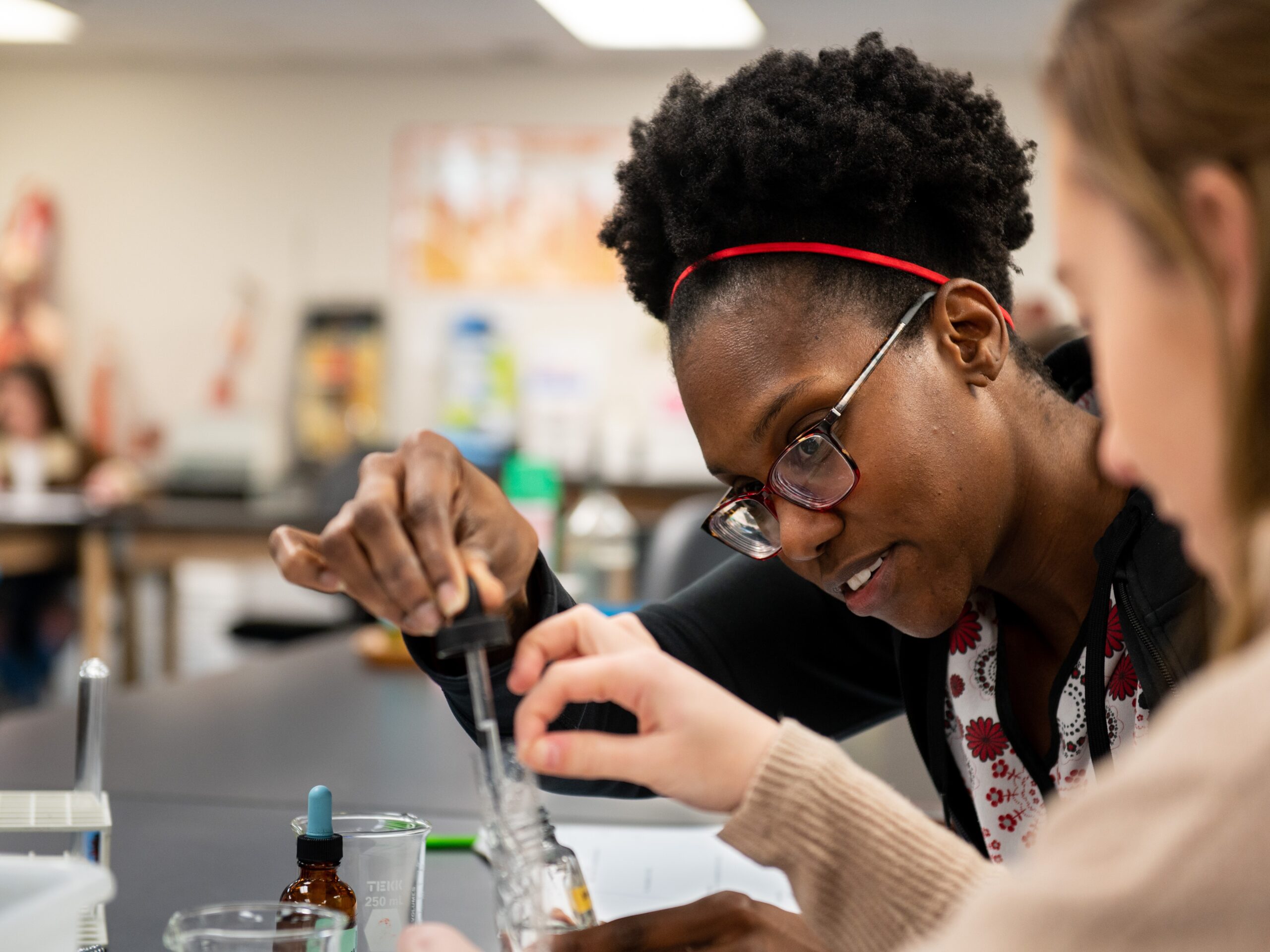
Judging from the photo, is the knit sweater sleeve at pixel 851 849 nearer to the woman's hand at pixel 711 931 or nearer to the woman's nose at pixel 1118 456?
the woman's hand at pixel 711 931

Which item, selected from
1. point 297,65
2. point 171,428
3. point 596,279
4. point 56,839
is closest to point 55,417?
point 171,428

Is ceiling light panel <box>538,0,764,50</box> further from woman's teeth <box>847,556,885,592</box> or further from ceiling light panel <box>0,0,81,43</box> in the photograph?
woman's teeth <box>847,556,885,592</box>

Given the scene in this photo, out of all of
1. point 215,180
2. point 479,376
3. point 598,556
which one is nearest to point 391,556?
point 598,556

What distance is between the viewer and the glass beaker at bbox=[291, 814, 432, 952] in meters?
0.81

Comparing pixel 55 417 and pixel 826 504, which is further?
pixel 55 417

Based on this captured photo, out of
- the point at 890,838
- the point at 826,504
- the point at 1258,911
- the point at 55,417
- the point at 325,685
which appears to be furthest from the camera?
the point at 55,417

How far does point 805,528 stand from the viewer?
1005 millimetres

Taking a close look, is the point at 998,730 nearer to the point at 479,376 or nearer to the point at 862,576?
the point at 862,576

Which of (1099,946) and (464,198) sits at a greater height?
(464,198)

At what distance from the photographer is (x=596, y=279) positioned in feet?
18.5

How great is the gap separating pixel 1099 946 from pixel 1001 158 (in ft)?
2.58

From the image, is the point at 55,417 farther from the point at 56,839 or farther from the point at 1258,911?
the point at 1258,911

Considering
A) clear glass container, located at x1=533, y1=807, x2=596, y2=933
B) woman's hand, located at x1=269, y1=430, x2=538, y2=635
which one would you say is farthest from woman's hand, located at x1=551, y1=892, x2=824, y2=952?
woman's hand, located at x1=269, y1=430, x2=538, y2=635

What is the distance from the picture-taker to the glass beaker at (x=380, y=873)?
0.81 m
